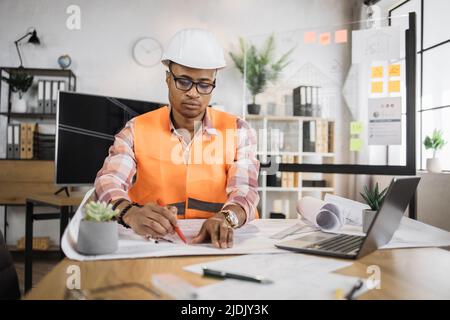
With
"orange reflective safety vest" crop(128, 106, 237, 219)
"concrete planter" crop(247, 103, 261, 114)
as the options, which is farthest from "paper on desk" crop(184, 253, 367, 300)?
"concrete planter" crop(247, 103, 261, 114)

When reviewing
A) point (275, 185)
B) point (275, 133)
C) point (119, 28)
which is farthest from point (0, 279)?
point (119, 28)

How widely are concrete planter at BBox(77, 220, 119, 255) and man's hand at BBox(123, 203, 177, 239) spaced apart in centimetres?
14

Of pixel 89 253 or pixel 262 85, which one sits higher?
pixel 262 85

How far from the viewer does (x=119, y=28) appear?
4297 mm

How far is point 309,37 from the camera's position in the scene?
7.97 feet

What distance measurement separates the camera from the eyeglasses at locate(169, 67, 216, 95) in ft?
4.65

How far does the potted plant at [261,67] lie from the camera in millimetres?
2449

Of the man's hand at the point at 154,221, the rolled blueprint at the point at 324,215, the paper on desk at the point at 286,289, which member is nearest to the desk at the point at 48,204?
the man's hand at the point at 154,221

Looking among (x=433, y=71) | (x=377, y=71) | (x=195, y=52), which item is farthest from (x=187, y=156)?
(x=433, y=71)

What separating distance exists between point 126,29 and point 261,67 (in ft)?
7.57

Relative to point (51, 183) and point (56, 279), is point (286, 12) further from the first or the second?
point (56, 279)

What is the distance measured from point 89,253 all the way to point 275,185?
10.2 ft

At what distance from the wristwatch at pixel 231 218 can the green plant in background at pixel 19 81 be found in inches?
140

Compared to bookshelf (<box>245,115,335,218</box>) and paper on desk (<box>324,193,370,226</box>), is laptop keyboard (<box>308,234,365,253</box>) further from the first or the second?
bookshelf (<box>245,115,335,218</box>)
